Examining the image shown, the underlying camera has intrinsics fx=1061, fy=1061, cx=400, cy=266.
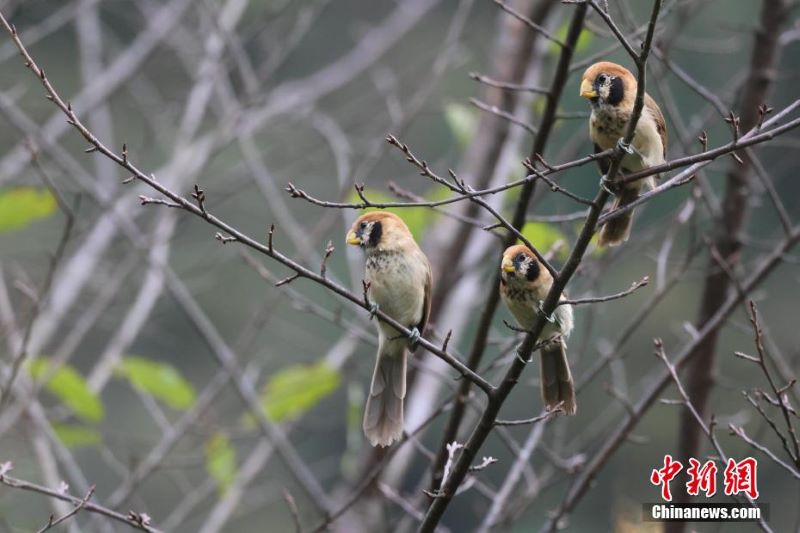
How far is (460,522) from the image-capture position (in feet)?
50.3

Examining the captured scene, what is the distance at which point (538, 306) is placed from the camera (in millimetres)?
3646

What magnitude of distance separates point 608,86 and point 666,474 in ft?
5.96

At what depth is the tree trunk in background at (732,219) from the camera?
196 inches

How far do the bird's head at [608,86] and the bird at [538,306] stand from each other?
58 cm

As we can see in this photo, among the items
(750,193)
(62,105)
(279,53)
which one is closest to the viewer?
(62,105)

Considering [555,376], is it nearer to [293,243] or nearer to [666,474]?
[666,474]

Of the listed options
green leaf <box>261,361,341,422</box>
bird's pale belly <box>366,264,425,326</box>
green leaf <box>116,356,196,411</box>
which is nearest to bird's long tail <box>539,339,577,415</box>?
bird's pale belly <box>366,264,425,326</box>

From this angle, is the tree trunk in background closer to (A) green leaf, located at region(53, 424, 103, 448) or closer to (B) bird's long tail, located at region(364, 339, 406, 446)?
(B) bird's long tail, located at region(364, 339, 406, 446)

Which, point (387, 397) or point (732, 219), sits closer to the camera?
point (387, 397)

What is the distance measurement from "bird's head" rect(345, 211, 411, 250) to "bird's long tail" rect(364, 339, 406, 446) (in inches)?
15.3

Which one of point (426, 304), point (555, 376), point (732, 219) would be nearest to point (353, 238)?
point (426, 304)

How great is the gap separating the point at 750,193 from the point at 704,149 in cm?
263

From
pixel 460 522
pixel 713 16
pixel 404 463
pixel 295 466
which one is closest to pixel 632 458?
pixel 460 522

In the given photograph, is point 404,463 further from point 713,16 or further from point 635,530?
point 713,16
